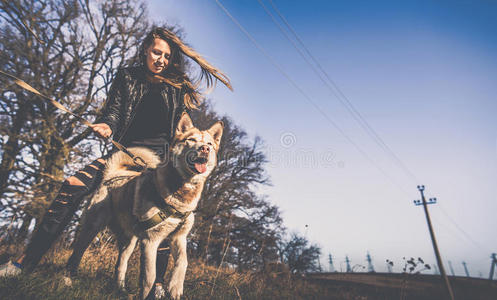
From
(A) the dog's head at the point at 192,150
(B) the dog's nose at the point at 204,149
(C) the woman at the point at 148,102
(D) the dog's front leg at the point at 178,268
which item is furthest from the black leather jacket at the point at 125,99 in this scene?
(D) the dog's front leg at the point at 178,268

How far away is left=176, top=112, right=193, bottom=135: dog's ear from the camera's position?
8.29 feet

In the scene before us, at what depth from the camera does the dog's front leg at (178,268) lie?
2135 millimetres

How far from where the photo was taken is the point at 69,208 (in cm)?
229

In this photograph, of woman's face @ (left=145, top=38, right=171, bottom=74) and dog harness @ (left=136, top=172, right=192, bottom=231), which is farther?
woman's face @ (left=145, top=38, right=171, bottom=74)

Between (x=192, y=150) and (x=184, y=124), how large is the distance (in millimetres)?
452

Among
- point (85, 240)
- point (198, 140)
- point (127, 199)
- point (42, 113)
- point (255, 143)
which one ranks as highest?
point (255, 143)

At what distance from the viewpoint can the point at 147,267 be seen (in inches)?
81.9

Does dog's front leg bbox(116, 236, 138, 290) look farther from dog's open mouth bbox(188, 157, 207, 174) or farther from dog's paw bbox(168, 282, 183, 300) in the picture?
dog's open mouth bbox(188, 157, 207, 174)

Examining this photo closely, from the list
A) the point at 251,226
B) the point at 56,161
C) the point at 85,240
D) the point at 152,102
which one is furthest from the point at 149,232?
the point at 251,226

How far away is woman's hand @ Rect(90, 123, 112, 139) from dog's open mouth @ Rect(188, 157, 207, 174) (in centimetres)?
89

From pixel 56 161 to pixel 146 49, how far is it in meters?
8.06

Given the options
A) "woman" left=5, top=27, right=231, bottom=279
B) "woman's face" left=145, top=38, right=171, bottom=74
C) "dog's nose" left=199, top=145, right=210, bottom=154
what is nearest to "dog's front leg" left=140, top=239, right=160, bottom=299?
"woman" left=5, top=27, right=231, bottom=279

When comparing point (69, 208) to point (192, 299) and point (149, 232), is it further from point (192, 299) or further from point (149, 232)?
point (192, 299)

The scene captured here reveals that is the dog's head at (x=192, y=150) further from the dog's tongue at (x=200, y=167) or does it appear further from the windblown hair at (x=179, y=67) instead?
the windblown hair at (x=179, y=67)
